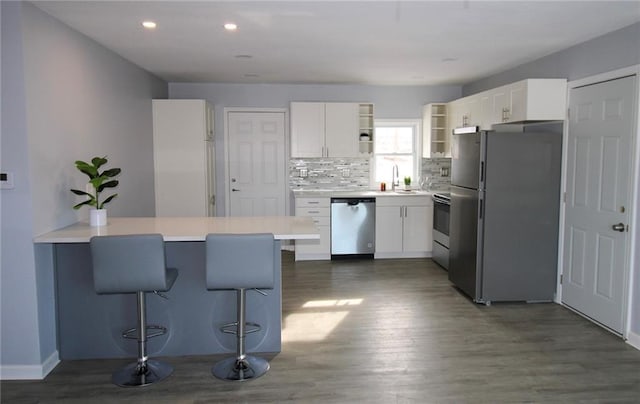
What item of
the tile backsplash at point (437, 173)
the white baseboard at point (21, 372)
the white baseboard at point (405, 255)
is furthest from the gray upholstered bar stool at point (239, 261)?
the tile backsplash at point (437, 173)

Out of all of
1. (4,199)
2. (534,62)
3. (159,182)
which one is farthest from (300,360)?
(534,62)

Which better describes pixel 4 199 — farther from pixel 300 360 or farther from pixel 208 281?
pixel 300 360

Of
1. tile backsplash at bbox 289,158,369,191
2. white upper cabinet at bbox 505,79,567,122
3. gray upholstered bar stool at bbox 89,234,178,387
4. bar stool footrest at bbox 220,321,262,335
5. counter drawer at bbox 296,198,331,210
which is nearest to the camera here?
gray upholstered bar stool at bbox 89,234,178,387

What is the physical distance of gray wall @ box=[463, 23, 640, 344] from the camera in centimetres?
365

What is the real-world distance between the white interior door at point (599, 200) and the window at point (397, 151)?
2.85m

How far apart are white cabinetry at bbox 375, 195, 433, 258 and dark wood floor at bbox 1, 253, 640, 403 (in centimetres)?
175

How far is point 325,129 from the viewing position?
6.64 m

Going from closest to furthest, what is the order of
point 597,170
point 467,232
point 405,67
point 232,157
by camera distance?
point 597,170 → point 467,232 → point 405,67 → point 232,157

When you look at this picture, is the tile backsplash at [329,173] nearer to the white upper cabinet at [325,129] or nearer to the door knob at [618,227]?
the white upper cabinet at [325,129]

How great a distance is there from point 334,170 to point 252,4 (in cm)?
408

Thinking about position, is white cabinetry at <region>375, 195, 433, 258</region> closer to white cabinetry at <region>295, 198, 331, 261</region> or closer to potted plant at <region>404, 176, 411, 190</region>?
potted plant at <region>404, 176, 411, 190</region>

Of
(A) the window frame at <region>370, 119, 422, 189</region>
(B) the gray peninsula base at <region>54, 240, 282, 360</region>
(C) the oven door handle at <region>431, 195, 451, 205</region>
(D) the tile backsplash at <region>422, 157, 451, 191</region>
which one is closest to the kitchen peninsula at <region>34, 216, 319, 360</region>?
(B) the gray peninsula base at <region>54, 240, 282, 360</region>

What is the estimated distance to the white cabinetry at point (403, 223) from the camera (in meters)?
6.45

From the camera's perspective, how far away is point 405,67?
5.42 meters
